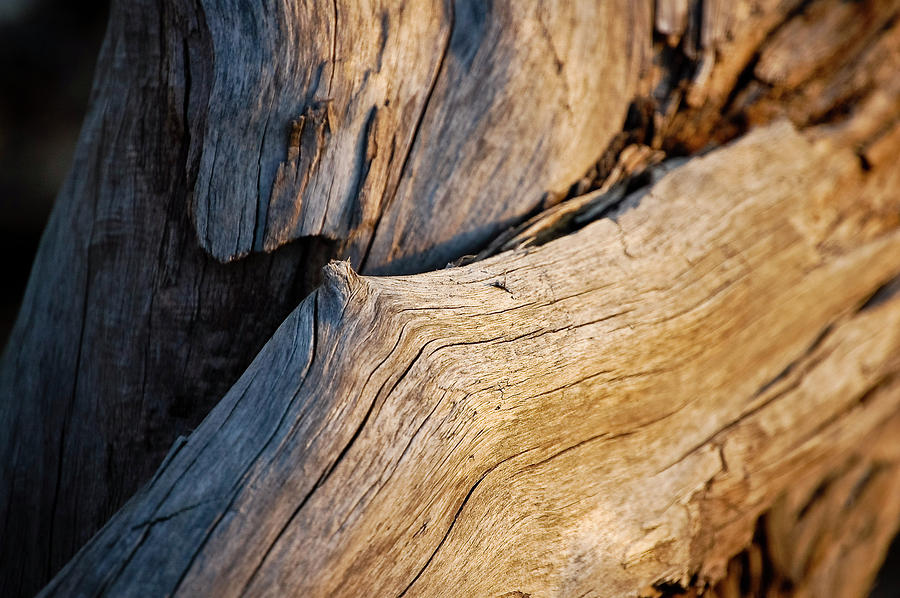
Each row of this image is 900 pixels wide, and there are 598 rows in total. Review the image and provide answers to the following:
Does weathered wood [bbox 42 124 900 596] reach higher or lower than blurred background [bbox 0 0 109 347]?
lower

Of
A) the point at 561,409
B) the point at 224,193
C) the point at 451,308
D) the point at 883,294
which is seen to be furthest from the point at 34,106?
the point at 883,294

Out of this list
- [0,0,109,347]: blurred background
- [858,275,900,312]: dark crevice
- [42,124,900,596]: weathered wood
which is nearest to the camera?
[42,124,900,596]: weathered wood

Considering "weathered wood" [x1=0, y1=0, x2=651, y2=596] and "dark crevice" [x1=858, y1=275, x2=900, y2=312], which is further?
"dark crevice" [x1=858, y1=275, x2=900, y2=312]

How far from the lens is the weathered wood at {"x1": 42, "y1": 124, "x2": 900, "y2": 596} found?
1.27 m

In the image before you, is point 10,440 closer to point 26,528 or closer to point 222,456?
point 26,528

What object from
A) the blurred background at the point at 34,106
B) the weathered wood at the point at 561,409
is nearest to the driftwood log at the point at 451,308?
the weathered wood at the point at 561,409

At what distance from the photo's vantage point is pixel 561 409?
1627mm

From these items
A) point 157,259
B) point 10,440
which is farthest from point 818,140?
point 10,440

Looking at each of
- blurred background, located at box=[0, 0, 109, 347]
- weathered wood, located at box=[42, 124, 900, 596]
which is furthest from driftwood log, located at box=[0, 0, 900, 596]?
blurred background, located at box=[0, 0, 109, 347]

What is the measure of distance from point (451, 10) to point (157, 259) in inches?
39.8

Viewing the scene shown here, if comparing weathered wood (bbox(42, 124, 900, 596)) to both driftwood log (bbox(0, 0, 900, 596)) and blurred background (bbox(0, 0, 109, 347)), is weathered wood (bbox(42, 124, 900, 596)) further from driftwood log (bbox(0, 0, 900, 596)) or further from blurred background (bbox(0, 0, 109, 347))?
blurred background (bbox(0, 0, 109, 347))

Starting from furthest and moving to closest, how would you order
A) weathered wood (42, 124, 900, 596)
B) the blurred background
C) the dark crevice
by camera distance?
the blurred background
the dark crevice
weathered wood (42, 124, 900, 596)

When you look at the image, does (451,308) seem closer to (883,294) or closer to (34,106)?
(883,294)

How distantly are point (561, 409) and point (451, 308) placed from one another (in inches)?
14.8
